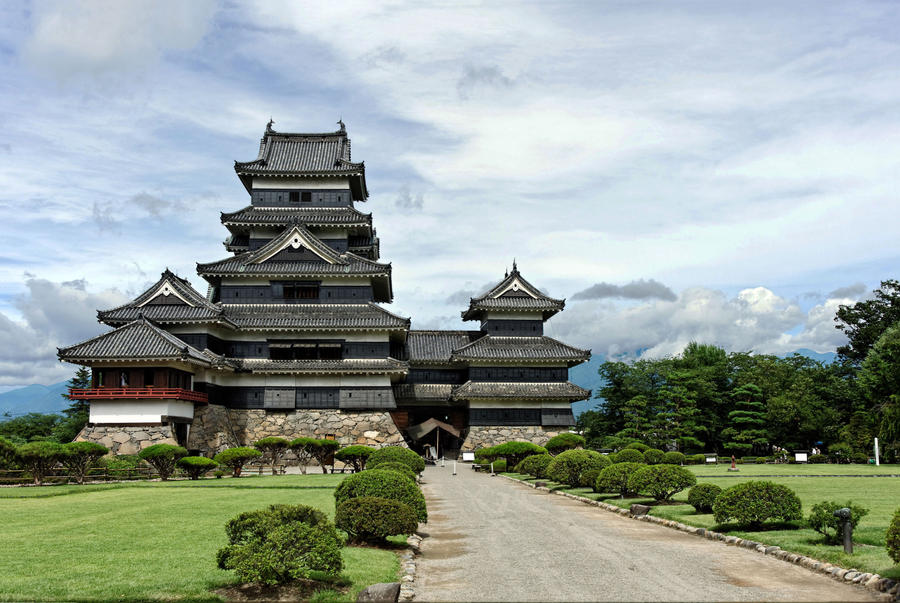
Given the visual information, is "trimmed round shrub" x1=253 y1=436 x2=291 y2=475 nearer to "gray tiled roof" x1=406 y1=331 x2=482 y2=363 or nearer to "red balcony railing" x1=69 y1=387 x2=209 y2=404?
"red balcony railing" x1=69 y1=387 x2=209 y2=404

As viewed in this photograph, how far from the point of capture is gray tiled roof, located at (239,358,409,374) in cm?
4884

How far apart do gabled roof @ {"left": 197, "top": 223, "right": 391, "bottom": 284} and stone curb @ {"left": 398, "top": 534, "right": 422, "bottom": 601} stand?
35.2 metres

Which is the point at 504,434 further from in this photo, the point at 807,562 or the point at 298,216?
the point at 807,562

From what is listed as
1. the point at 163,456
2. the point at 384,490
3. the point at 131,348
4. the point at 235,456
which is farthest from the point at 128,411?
the point at 384,490

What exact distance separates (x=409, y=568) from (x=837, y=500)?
17.0 m

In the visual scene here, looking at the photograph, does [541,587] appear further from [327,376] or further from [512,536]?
[327,376]

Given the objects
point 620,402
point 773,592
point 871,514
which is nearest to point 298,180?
point 620,402

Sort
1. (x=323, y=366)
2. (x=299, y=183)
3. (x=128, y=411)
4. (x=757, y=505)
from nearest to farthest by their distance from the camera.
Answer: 1. (x=757, y=505)
2. (x=128, y=411)
3. (x=323, y=366)
4. (x=299, y=183)

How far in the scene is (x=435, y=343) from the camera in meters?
61.5

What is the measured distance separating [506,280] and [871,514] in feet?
131

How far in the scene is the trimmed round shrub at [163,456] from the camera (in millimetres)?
36406

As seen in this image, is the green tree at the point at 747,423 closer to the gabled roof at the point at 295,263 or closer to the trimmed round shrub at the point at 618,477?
the gabled roof at the point at 295,263

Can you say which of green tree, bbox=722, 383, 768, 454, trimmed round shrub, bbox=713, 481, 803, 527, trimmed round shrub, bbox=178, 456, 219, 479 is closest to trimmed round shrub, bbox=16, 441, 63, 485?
trimmed round shrub, bbox=178, 456, 219, 479

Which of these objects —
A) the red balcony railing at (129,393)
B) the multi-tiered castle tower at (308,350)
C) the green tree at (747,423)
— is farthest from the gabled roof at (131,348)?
the green tree at (747,423)
